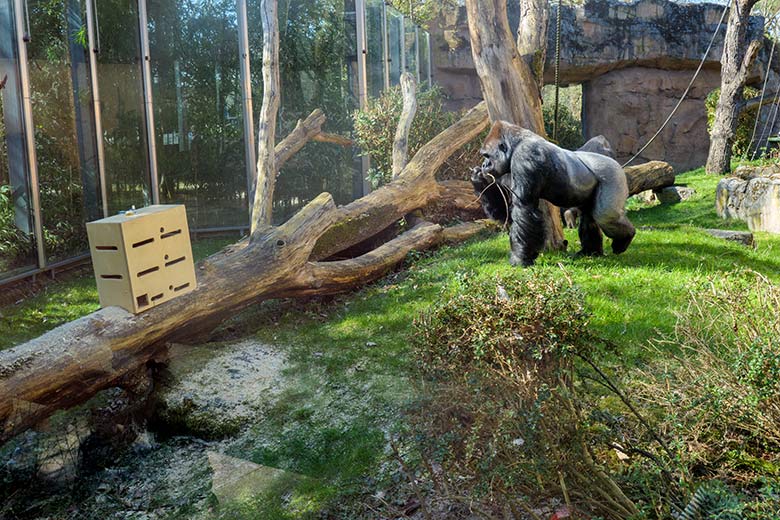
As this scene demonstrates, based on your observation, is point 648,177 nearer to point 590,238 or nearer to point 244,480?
point 590,238

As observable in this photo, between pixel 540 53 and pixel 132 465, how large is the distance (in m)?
5.75

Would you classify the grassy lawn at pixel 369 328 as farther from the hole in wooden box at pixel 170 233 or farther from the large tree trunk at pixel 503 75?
the hole in wooden box at pixel 170 233

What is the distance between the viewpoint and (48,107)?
8156 mm

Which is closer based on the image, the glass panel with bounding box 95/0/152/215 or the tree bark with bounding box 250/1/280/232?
the tree bark with bounding box 250/1/280/232

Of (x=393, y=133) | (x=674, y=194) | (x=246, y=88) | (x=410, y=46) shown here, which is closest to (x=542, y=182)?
(x=393, y=133)

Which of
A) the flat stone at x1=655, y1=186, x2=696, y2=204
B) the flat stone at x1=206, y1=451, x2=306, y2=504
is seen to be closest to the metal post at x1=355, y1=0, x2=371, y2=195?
the flat stone at x1=655, y1=186, x2=696, y2=204

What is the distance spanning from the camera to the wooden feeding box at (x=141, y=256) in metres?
3.67

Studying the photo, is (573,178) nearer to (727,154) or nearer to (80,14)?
(80,14)

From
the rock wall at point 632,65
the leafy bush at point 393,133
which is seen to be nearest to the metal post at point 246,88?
the leafy bush at point 393,133

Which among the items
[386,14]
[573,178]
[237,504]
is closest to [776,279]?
[573,178]

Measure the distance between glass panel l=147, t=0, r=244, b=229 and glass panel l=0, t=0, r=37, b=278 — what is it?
2.80 m

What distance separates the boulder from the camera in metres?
8.03

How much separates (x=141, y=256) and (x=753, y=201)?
731 cm

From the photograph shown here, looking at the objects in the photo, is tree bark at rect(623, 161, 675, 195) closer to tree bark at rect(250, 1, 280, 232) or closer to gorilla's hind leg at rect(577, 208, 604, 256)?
gorilla's hind leg at rect(577, 208, 604, 256)
